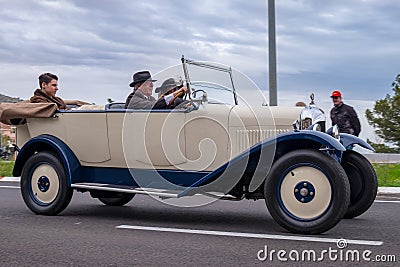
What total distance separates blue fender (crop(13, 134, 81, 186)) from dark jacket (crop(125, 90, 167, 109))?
36.7 inches

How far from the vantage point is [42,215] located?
294 inches

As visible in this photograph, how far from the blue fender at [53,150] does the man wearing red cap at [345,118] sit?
18.0 feet

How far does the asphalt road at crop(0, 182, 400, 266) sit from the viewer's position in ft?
16.5

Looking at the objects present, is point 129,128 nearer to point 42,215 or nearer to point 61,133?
point 61,133

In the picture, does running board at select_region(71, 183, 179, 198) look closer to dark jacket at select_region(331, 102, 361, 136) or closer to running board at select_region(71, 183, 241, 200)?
running board at select_region(71, 183, 241, 200)

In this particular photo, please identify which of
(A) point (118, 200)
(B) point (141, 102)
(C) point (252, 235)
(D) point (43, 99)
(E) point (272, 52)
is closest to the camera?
(C) point (252, 235)

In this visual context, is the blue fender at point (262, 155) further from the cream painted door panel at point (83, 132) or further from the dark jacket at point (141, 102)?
the cream painted door panel at point (83, 132)

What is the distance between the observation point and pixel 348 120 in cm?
1126

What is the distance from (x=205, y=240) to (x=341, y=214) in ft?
4.23

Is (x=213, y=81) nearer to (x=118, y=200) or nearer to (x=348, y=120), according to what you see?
(x=118, y=200)

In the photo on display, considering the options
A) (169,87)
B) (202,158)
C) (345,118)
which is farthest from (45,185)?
(345,118)

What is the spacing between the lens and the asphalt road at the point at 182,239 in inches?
198

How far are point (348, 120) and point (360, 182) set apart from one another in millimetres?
4470

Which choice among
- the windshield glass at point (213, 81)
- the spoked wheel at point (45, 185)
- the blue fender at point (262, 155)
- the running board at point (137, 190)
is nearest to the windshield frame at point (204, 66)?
the windshield glass at point (213, 81)
